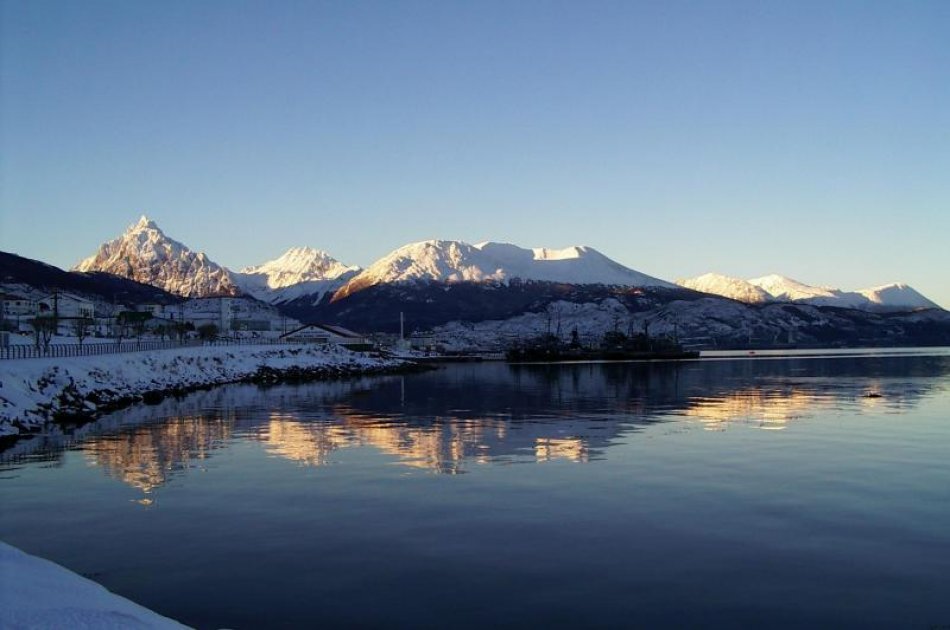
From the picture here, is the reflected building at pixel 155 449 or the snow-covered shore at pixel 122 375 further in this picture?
the snow-covered shore at pixel 122 375

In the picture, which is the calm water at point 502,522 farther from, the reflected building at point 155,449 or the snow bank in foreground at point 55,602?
the snow bank in foreground at point 55,602

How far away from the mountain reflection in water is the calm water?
284mm

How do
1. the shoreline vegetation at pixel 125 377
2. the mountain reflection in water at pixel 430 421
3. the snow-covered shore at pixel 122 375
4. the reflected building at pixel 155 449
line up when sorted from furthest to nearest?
the snow-covered shore at pixel 122 375 → the shoreline vegetation at pixel 125 377 → the mountain reflection in water at pixel 430 421 → the reflected building at pixel 155 449

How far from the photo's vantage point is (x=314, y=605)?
11.5 m

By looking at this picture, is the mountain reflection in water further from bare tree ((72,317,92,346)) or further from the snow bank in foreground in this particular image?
bare tree ((72,317,92,346))

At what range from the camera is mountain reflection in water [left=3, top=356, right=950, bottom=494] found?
2606 centimetres

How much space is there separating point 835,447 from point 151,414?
32.6 m

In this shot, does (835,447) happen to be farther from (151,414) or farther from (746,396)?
(151,414)

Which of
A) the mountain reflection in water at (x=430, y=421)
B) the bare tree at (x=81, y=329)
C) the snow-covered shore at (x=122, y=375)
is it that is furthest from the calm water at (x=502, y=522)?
the bare tree at (x=81, y=329)

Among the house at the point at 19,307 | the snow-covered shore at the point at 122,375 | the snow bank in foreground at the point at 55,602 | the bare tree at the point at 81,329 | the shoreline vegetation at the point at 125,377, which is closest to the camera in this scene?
the snow bank in foreground at the point at 55,602

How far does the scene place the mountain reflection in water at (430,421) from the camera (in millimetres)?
26062

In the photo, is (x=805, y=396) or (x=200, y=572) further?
(x=805, y=396)

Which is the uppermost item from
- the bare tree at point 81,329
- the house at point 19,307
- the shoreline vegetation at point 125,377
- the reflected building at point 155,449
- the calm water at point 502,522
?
the house at point 19,307

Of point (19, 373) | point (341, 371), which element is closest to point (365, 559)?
point (19, 373)
